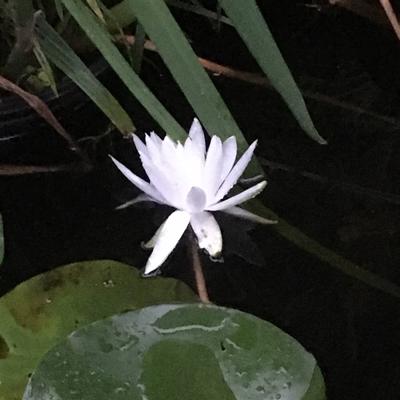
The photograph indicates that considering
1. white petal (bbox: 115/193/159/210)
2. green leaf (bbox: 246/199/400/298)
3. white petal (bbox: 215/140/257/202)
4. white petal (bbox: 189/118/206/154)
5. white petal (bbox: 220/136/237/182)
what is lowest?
green leaf (bbox: 246/199/400/298)

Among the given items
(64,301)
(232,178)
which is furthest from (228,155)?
(64,301)

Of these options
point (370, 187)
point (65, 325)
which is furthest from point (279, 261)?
point (65, 325)

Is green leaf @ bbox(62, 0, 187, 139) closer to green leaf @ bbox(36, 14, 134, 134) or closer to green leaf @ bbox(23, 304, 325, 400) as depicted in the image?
green leaf @ bbox(36, 14, 134, 134)

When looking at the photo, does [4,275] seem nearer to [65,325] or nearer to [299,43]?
[65,325]

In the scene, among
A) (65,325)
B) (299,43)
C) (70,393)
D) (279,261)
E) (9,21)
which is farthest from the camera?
(299,43)

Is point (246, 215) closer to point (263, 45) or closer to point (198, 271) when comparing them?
point (198, 271)

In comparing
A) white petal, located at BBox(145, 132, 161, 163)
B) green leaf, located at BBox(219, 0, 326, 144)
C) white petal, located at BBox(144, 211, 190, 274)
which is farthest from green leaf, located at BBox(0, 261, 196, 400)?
green leaf, located at BBox(219, 0, 326, 144)
